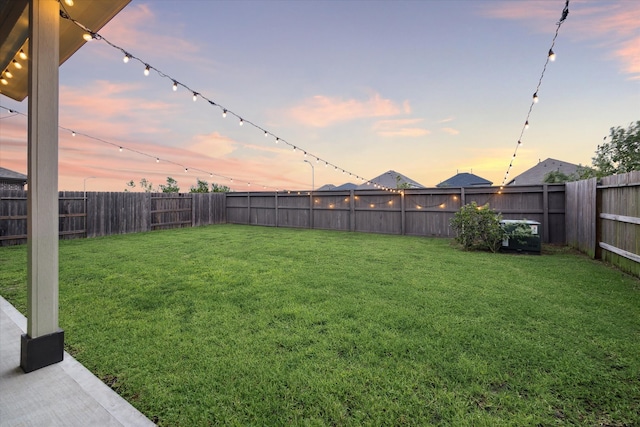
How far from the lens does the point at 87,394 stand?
1.54m

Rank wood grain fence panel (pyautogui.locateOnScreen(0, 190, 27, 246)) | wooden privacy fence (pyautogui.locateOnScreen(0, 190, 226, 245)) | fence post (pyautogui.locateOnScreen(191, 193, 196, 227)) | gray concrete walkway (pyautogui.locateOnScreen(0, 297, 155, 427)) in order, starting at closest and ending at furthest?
gray concrete walkway (pyautogui.locateOnScreen(0, 297, 155, 427)), wood grain fence panel (pyautogui.locateOnScreen(0, 190, 27, 246)), wooden privacy fence (pyautogui.locateOnScreen(0, 190, 226, 245)), fence post (pyautogui.locateOnScreen(191, 193, 196, 227))

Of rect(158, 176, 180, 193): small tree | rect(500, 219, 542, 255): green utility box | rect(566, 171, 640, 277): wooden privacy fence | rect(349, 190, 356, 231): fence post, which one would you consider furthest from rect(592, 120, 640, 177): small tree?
rect(158, 176, 180, 193): small tree

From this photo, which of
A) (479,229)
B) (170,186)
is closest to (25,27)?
(479,229)

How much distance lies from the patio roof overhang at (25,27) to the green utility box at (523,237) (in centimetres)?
742

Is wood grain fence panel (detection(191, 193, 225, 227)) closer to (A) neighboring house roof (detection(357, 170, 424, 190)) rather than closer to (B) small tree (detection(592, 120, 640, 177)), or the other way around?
(A) neighboring house roof (detection(357, 170, 424, 190))

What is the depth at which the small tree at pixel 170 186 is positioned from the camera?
2131 cm

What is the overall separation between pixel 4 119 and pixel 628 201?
12566 millimetres

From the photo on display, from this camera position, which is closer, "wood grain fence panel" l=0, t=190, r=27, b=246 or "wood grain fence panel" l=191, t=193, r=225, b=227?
"wood grain fence panel" l=0, t=190, r=27, b=246

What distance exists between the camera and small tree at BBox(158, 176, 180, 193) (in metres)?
21.3

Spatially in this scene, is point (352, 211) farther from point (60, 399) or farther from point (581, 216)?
point (60, 399)

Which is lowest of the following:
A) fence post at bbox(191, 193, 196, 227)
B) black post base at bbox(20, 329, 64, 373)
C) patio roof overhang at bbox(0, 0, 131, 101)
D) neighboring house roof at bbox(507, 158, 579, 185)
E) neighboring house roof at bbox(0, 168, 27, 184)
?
black post base at bbox(20, 329, 64, 373)

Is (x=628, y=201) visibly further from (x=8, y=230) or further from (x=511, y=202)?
(x=8, y=230)

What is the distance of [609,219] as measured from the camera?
189 inches

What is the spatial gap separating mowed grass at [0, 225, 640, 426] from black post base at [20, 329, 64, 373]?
0.55ft
